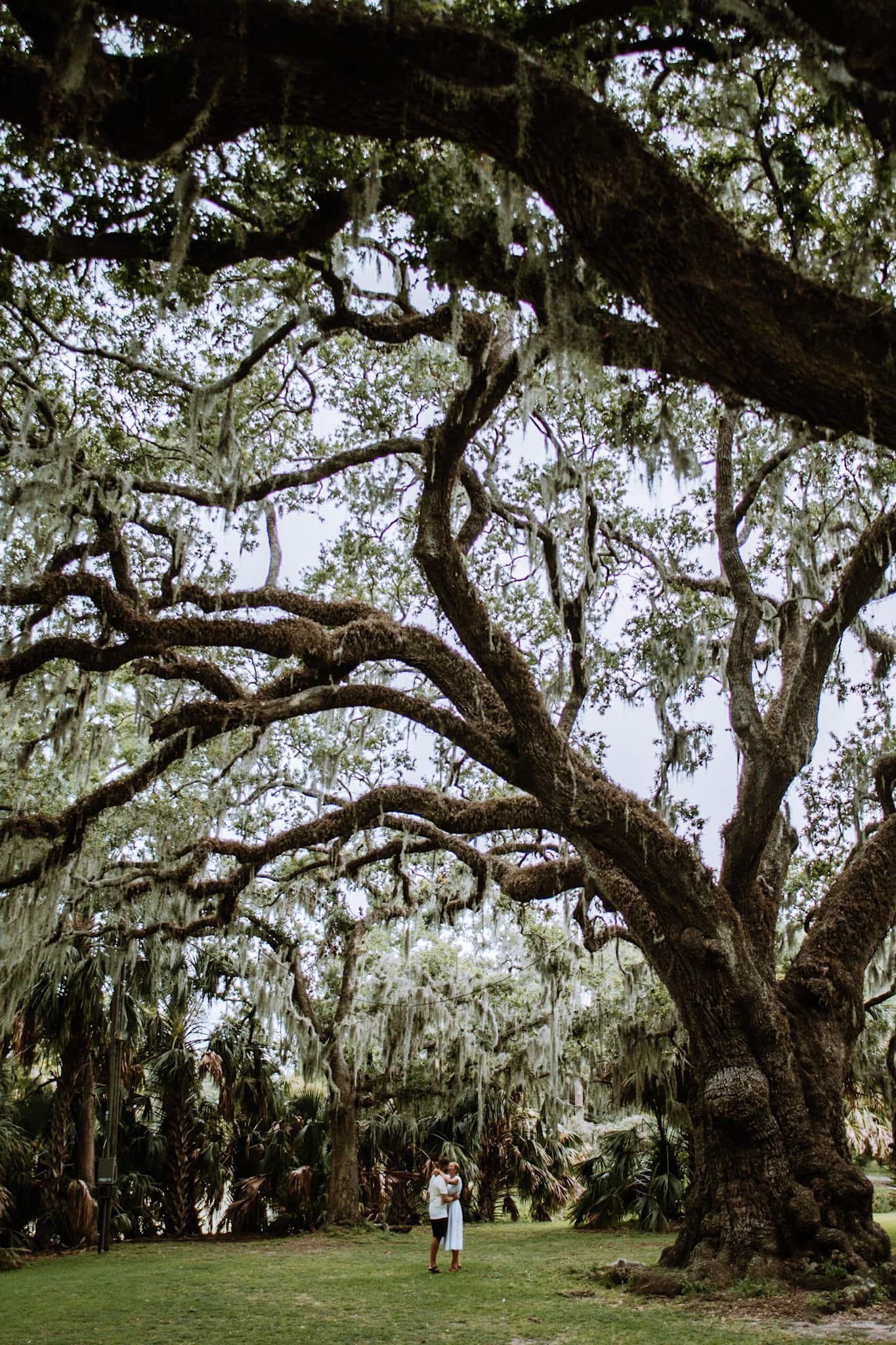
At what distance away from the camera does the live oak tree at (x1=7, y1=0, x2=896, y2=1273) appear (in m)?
3.23

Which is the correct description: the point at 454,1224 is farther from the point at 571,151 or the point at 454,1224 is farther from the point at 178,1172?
the point at 571,151

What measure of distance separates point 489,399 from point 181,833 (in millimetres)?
7695

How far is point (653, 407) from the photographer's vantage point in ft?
27.6

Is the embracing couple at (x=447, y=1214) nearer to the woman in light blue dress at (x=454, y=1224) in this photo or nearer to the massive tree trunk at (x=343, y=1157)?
the woman in light blue dress at (x=454, y=1224)

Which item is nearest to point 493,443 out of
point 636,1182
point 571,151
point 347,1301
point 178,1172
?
point 571,151

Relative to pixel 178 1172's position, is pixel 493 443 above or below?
above

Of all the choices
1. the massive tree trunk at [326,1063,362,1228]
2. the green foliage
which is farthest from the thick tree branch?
the massive tree trunk at [326,1063,362,1228]

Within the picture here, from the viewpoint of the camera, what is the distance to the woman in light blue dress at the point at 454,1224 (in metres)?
9.14

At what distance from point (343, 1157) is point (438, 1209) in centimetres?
592

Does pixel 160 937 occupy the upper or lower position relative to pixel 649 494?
lower

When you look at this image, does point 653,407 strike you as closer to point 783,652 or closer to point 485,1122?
point 783,652

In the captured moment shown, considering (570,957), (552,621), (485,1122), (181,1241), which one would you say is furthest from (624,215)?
(485,1122)

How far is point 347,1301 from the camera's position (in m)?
7.36

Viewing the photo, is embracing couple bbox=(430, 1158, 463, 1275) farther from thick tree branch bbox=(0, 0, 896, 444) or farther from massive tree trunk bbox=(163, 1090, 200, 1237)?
thick tree branch bbox=(0, 0, 896, 444)
